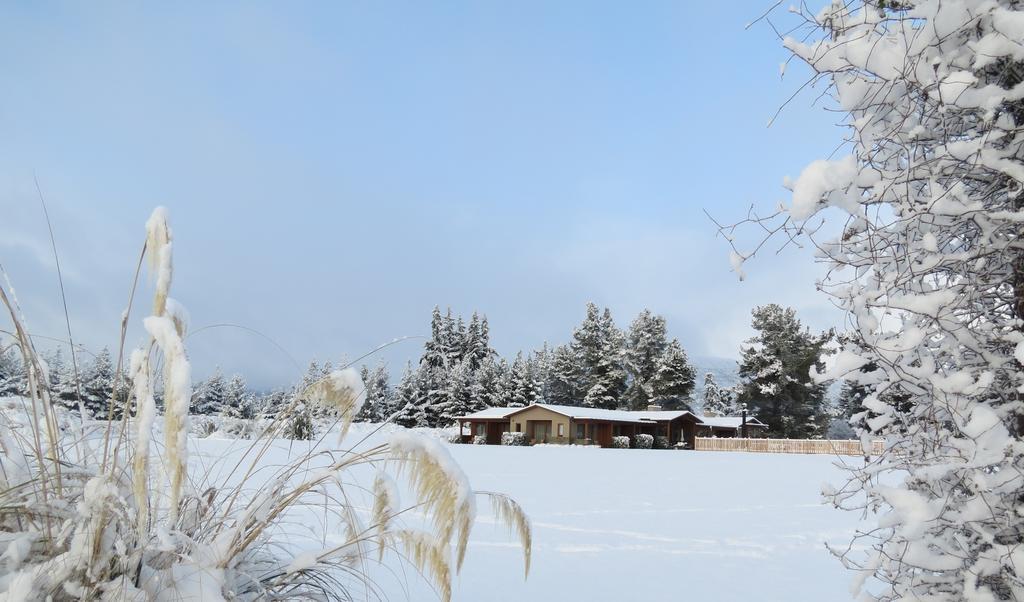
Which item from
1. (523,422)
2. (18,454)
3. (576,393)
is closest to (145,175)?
(18,454)

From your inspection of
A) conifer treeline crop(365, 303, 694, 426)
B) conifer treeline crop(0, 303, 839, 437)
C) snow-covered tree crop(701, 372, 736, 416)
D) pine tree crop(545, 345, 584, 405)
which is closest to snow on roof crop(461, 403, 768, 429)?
conifer treeline crop(0, 303, 839, 437)

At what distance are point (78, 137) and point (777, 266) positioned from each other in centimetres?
429

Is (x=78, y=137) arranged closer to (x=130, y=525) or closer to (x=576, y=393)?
(x=130, y=525)

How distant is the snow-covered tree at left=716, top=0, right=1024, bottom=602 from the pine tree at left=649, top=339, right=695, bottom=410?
4484 cm

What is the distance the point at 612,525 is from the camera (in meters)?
5.73

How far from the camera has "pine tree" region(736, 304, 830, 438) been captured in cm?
4097

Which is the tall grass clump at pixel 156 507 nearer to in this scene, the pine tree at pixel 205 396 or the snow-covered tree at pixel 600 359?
the pine tree at pixel 205 396

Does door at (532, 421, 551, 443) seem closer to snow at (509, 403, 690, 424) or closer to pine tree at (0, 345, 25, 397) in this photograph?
snow at (509, 403, 690, 424)

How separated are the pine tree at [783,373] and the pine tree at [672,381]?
169 inches

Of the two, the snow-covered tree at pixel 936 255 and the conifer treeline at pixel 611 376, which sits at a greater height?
the conifer treeline at pixel 611 376

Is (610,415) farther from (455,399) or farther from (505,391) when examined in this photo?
(455,399)

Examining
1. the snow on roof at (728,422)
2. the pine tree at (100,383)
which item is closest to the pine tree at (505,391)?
the snow on roof at (728,422)

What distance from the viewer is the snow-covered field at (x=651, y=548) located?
11.2 feet

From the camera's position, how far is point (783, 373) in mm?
40969
